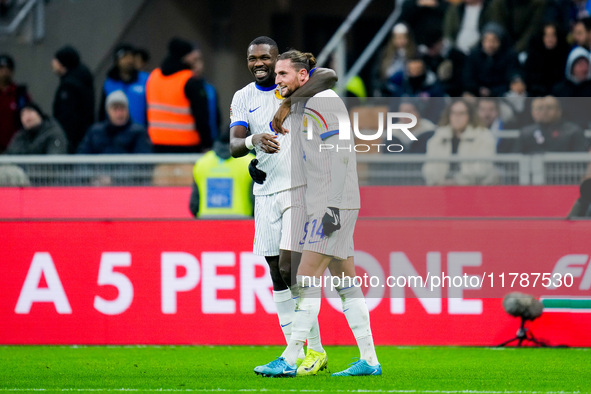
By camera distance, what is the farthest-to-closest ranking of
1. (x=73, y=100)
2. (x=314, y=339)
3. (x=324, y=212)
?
(x=73, y=100)
(x=314, y=339)
(x=324, y=212)

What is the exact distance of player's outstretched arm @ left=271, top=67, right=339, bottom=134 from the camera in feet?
26.0

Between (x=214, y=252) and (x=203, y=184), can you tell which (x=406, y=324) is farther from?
(x=203, y=184)

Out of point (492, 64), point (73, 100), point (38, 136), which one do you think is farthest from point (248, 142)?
point (73, 100)

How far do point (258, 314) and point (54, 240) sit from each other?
1.98 m

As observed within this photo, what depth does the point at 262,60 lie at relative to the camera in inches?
330

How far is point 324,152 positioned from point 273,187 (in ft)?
2.50

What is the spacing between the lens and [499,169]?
12.1 metres

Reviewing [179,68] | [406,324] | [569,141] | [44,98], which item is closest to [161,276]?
[406,324]

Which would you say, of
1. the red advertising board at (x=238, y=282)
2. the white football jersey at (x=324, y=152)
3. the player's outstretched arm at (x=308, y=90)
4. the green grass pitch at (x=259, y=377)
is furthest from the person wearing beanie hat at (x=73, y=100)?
the white football jersey at (x=324, y=152)

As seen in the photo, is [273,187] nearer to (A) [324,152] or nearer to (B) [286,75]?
(A) [324,152]

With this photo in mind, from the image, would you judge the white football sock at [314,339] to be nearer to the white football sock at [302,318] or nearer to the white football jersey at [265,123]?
the white football sock at [302,318]

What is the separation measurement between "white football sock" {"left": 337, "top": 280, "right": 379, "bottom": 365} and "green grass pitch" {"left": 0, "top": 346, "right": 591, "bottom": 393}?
208 mm

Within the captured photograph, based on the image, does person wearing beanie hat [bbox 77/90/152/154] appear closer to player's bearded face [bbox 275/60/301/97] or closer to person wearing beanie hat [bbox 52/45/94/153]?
person wearing beanie hat [bbox 52/45/94/153]

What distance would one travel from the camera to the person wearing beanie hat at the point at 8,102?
1485cm
